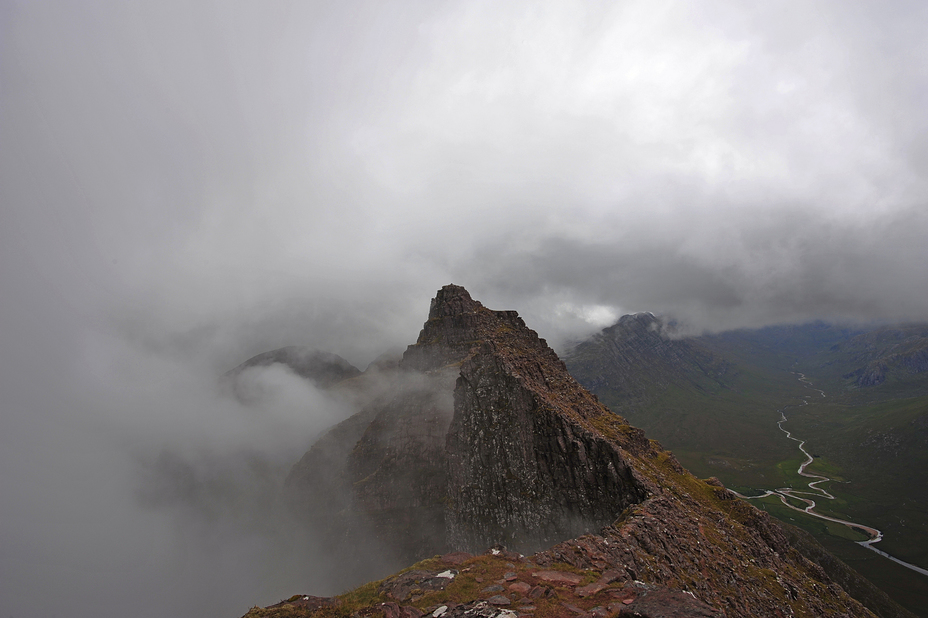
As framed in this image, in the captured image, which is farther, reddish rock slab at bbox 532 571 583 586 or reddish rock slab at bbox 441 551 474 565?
reddish rock slab at bbox 441 551 474 565

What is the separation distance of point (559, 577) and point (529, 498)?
42.4 metres

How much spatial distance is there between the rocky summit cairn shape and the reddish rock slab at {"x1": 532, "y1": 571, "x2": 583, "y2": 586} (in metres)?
0.58

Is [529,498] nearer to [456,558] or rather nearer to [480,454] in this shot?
[480,454]

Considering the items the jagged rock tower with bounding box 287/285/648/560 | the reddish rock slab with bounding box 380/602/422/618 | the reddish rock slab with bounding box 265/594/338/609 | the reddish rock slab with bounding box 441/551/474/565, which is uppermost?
the jagged rock tower with bounding box 287/285/648/560

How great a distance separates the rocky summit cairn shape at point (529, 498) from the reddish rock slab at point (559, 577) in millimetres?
582

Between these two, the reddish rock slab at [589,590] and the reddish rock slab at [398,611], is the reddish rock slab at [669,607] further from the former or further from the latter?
the reddish rock slab at [398,611]

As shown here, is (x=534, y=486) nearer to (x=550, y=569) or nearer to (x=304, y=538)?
(x=550, y=569)

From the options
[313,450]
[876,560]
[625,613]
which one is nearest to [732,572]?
[625,613]

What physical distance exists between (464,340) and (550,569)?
105464 mm

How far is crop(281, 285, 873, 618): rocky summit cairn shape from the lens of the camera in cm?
3994

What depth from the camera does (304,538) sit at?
526 ft

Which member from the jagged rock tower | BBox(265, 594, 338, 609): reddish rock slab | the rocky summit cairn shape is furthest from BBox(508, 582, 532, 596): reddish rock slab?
the jagged rock tower

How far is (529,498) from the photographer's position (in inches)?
2827

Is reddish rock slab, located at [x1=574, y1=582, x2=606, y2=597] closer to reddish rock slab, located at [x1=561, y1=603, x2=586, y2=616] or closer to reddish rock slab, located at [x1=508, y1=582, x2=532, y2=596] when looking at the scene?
reddish rock slab, located at [x1=561, y1=603, x2=586, y2=616]
